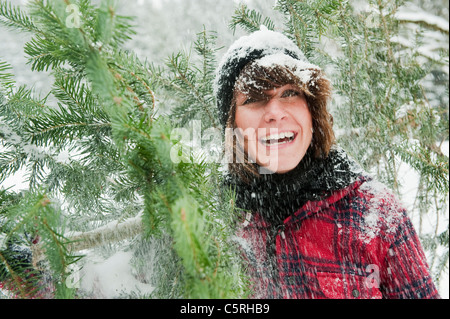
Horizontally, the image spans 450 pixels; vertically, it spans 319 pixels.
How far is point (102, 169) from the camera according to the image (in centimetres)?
70

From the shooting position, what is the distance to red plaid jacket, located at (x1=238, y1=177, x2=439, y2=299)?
0.76 meters

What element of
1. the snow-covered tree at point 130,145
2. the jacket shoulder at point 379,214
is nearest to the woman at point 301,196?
the jacket shoulder at point 379,214

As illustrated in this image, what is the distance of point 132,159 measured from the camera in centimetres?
42

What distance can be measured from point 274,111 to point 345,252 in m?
0.43

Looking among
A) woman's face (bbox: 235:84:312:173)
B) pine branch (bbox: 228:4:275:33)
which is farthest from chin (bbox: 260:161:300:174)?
pine branch (bbox: 228:4:275:33)

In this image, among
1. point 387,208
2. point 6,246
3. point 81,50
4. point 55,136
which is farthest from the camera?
point 387,208

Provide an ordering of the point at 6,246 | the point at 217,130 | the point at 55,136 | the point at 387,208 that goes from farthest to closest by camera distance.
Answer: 1. the point at 217,130
2. the point at 387,208
3. the point at 55,136
4. the point at 6,246

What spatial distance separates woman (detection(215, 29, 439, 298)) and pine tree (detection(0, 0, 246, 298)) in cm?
23

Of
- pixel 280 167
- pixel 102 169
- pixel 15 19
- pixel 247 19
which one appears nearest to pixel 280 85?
pixel 280 167

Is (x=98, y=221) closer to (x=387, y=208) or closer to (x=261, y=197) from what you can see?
(x=261, y=197)

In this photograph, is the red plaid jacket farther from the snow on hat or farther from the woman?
the snow on hat
